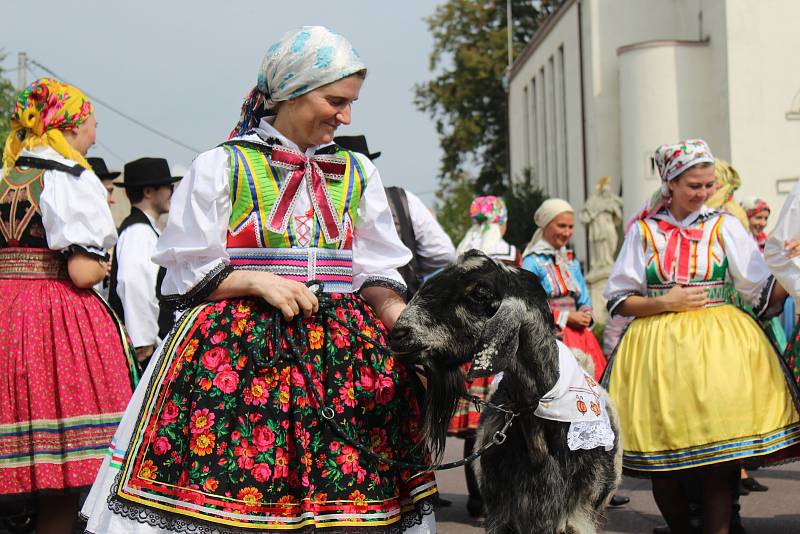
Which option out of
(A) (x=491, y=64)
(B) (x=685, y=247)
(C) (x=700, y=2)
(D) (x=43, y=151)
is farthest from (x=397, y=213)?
(A) (x=491, y=64)

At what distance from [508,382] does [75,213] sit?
7.47 feet

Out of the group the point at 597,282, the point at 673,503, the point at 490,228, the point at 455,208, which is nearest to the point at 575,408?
the point at 673,503

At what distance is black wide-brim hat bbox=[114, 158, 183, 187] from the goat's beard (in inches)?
175

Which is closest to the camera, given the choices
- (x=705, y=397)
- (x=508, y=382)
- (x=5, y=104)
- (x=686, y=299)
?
(x=508, y=382)

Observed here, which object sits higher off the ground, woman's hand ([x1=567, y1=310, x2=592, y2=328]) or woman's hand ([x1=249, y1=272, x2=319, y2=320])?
woman's hand ([x1=249, y1=272, x2=319, y2=320])

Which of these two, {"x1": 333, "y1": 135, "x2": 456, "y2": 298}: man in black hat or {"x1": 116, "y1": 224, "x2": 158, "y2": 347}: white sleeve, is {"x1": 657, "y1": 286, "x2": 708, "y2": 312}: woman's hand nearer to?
{"x1": 333, "y1": 135, "x2": 456, "y2": 298}: man in black hat

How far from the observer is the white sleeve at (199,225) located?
11.2 ft

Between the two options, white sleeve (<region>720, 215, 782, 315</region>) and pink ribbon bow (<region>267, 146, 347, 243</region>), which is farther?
white sleeve (<region>720, 215, 782, 315</region>)

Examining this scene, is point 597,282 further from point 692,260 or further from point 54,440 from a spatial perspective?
point 54,440

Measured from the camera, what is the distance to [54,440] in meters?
5.15

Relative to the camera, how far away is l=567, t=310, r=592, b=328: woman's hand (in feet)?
27.2

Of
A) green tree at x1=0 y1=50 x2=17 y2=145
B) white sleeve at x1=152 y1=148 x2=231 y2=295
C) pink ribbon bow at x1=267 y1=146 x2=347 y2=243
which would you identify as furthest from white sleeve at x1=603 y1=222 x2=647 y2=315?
green tree at x1=0 y1=50 x2=17 y2=145

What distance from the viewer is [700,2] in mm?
32469

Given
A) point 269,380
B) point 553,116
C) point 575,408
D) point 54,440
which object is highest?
point 553,116
